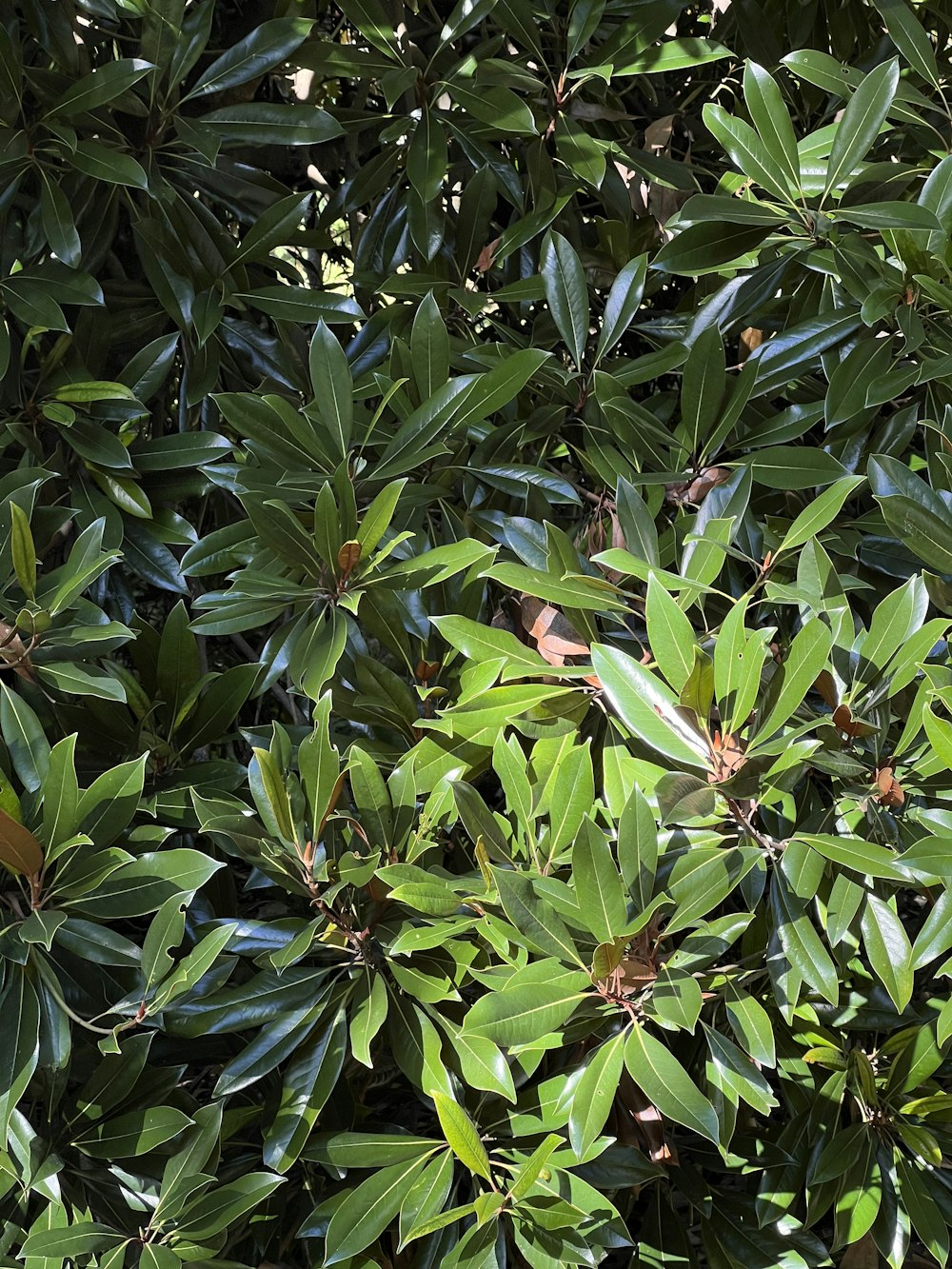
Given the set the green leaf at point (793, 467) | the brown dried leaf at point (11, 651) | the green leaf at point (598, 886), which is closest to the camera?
the green leaf at point (598, 886)

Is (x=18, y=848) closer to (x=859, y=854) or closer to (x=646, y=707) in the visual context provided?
(x=646, y=707)

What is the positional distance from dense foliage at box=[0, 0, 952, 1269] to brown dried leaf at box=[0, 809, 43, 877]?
14 millimetres

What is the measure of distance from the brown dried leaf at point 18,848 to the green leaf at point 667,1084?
51cm

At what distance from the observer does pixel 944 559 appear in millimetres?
894

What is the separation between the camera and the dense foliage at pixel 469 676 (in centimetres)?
88

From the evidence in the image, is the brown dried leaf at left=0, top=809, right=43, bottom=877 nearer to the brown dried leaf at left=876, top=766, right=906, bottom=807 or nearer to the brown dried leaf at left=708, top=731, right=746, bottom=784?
the brown dried leaf at left=708, top=731, right=746, bottom=784

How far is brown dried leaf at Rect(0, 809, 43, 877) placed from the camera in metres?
0.88

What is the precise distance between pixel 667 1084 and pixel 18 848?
0.55 m

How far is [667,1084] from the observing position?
0.81 m

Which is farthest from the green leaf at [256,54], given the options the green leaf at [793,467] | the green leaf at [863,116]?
the green leaf at [793,467]

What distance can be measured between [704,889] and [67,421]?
2.62 ft

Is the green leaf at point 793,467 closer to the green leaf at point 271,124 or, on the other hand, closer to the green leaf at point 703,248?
the green leaf at point 703,248

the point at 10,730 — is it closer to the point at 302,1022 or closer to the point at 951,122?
the point at 302,1022

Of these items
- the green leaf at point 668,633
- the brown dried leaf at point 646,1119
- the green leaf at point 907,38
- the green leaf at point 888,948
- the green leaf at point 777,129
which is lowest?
the brown dried leaf at point 646,1119
